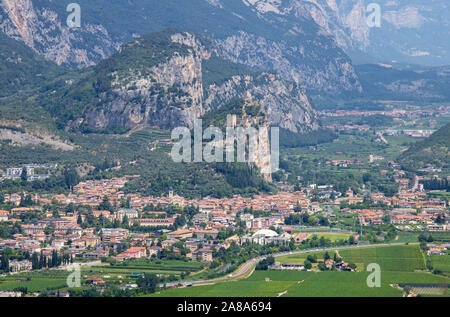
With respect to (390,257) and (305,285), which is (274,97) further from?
(305,285)

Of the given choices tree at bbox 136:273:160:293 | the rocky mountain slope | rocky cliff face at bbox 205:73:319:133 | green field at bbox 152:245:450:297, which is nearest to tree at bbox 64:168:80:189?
green field at bbox 152:245:450:297

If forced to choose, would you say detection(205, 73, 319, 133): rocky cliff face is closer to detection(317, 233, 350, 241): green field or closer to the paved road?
detection(317, 233, 350, 241): green field

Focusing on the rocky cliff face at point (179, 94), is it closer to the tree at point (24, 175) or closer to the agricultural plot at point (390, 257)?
the tree at point (24, 175)

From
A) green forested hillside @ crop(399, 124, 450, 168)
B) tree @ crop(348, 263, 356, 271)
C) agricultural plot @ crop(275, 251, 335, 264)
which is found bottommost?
tree @ crop(348, 263, 356, 271)
